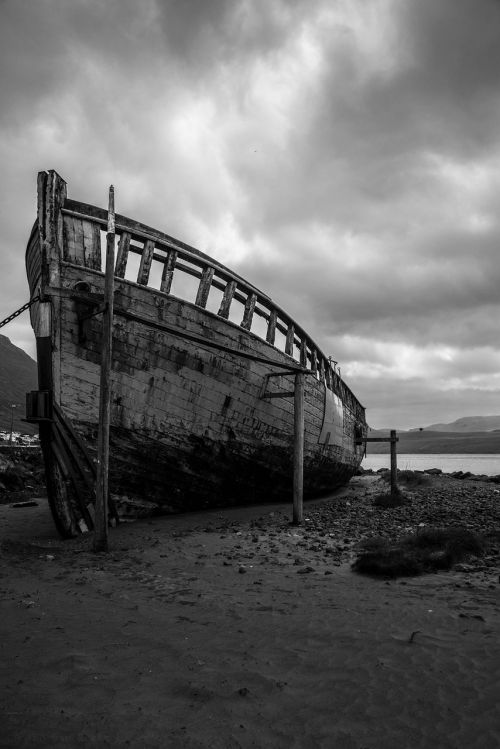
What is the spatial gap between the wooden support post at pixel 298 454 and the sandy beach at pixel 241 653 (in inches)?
127

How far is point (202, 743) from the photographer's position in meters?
2.56

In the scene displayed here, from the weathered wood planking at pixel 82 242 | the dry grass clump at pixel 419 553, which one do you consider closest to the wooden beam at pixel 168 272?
the weathered wood planking at pixel 82 242

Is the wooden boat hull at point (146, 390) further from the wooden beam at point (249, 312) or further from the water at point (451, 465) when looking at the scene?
the water at point (451, 465)

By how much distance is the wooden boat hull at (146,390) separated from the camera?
345 inches

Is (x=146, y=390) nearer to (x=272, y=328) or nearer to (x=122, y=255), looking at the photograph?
(x=122, y=255)

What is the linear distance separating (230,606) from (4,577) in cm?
300

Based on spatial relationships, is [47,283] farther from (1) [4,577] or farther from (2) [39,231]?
(1) [4,577]

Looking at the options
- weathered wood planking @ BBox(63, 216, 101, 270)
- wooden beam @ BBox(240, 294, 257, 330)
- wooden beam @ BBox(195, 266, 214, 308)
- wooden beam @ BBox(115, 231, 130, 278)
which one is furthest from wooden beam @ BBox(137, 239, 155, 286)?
wooden beam @ BBox(240, 294, 257, 330)

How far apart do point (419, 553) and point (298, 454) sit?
454 centimetres

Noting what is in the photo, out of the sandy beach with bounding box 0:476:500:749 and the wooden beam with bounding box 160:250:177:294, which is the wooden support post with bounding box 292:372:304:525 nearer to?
the sandy beach with bounding box 0:476:500:749

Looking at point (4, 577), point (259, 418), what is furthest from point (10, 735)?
point (259, 418)

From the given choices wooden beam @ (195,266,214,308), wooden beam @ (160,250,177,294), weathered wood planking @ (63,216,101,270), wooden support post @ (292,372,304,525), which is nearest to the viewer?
weathered wood planking @ (63,216,101,270)

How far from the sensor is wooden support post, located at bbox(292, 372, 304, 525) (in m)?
10.5

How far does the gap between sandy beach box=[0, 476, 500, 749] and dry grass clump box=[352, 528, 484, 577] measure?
0.23m
